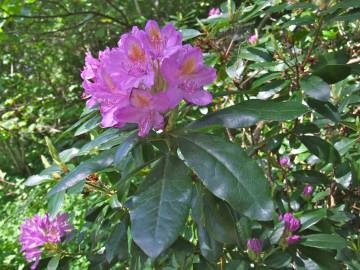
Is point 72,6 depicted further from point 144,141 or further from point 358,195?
point 144,141

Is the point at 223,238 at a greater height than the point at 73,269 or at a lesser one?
greater

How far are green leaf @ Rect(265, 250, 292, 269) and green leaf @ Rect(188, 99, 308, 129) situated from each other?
1.84ft

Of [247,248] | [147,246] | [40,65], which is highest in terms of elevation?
[147,246]

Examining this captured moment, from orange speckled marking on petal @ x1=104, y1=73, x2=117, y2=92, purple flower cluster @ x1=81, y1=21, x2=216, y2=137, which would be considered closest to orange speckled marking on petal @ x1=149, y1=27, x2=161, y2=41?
purple flower cluster @ x1=81, y1=21, x2=216, y2=137

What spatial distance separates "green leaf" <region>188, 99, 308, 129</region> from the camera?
0.80m

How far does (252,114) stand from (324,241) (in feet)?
2.03

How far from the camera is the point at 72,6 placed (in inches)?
156

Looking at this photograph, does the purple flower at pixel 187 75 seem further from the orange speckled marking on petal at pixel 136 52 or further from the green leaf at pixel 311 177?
the green leaf at pixel 311 177

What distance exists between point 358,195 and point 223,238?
122 cm

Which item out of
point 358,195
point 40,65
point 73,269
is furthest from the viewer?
point 40,65

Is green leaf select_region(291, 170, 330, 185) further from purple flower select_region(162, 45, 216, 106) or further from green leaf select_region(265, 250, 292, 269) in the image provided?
purple flower select_region(162, 45, 216, 106)

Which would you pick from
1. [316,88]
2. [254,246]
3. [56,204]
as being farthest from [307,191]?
[56,204]

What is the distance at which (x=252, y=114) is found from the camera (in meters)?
0.82

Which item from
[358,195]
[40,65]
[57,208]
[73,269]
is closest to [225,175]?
[57,208]
